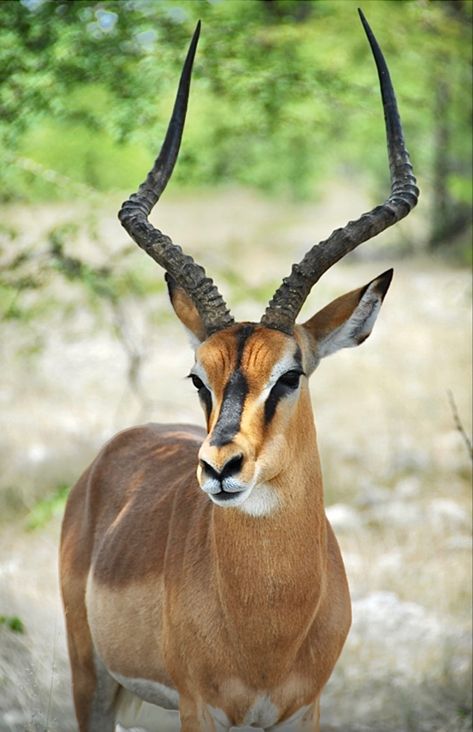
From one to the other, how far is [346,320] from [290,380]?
0.51 metres

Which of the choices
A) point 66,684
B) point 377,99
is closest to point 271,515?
point 66,684

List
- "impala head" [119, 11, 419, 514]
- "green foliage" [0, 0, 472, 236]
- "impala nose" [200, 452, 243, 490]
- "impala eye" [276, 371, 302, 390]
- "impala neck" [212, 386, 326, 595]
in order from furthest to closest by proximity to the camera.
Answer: "green foliage" [0, 0, 472, 236], "impala neck" [212, 386, 326, 595], "impala eye" [276, 371, 302, 390], "impala head" [119, 11, 419, 514], "impala nose" [200, 452, 243, 490]

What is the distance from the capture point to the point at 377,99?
1134cm

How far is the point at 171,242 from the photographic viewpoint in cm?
529

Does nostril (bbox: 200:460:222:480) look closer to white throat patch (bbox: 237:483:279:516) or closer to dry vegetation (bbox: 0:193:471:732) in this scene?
white throat patch (bbox: 237:483:279:516)

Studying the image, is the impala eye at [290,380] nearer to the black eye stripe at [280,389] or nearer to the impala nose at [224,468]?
the black eye stripe at [280,389]

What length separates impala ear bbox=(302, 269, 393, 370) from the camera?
16.4ft

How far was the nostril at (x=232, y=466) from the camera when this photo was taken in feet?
13.6

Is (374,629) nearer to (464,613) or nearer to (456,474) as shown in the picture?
(464,613)

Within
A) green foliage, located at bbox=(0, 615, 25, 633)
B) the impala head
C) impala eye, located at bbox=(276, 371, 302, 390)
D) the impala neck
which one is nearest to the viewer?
the impala head

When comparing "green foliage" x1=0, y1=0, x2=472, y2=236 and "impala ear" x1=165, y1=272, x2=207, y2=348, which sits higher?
"impala ear" x1=165, y1=272, x2=207, y2=348

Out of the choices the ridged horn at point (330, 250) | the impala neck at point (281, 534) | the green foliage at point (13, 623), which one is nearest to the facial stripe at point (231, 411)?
the impala neck at point (281, 534)


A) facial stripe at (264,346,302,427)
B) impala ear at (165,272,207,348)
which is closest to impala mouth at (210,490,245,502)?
facial stripe at (264,346,302,427)

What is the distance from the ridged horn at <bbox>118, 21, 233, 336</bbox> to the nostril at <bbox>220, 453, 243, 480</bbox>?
3.16ft
